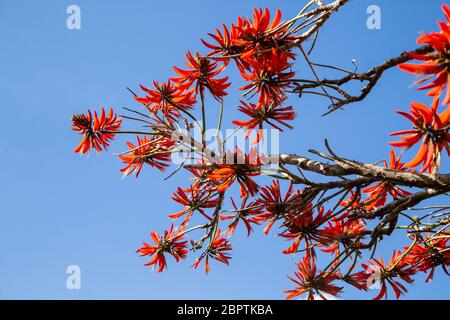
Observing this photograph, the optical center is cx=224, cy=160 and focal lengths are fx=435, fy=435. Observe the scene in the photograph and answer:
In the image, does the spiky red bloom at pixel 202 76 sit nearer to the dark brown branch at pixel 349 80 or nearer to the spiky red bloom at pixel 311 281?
the dark brown branch at pixel 349 80

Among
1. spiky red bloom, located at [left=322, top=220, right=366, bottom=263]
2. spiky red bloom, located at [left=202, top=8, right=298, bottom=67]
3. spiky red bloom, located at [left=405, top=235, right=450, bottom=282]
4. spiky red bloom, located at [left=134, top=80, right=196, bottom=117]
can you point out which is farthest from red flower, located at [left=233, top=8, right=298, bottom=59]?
spiky red bloom, located at [left=405, top=235, right=450, bottom=282]

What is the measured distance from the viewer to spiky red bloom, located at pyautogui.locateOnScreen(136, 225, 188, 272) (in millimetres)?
2203

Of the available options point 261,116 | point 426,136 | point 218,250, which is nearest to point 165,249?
point 218,250

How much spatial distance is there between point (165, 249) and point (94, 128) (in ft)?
2.29

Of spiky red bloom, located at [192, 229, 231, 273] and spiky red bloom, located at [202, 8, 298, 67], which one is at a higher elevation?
spiky red bloom, located at [202, 8, 298, 67]

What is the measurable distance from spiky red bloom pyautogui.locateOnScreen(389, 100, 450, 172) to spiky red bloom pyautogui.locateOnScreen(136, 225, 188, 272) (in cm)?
135

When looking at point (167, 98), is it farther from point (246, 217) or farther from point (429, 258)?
point (429, 258)

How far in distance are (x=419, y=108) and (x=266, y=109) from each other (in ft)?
2.23

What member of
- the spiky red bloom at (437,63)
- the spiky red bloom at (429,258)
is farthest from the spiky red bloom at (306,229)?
the spiky red bloom at (437,63)

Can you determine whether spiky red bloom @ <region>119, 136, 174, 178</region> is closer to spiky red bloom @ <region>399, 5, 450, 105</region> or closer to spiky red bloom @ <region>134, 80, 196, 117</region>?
spiky red bloom @ <region>134, 80, 196, 117</region>
